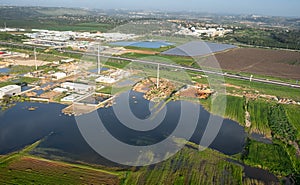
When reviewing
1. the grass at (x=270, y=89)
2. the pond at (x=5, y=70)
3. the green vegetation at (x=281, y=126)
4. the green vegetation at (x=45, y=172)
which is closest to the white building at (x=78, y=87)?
the pond at (x=5, y=70)

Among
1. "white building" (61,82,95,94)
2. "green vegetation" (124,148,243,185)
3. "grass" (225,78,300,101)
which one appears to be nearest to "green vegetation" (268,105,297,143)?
"grass" (225,78,300,101)

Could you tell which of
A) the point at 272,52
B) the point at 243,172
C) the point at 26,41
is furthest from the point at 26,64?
the point at 272,52

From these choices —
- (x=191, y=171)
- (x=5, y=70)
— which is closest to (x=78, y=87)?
(x=5, y=70)

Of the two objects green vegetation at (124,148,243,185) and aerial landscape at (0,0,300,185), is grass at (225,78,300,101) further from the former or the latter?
green vegetation at (124,148,243,185)

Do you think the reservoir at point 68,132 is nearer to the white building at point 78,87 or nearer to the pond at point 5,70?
the white building at point 78,87

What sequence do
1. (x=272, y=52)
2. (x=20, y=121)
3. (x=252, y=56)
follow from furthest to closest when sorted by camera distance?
(x=272, y=52) → (x=252, y=56) → (x=20, y=121)

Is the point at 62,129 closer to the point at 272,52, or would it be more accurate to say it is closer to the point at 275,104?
the point at 275,104

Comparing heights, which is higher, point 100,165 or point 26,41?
point 26,41
